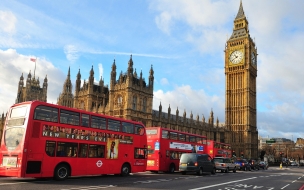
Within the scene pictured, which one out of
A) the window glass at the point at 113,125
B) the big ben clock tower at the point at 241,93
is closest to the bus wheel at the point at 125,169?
the window glass at the point at 113,125

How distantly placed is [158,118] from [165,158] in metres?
37.9

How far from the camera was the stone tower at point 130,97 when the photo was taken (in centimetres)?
5911

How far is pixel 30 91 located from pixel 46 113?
103m

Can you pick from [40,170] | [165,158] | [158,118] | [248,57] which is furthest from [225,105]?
[40,170]

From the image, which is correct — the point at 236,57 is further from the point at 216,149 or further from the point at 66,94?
the point at 216,149

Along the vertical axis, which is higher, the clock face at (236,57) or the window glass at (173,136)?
the clock face at (236,57)

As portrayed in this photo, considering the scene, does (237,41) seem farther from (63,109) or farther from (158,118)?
(63,109)

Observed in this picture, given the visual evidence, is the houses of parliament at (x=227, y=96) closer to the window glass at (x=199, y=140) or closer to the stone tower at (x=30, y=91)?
the stone tower at (x=30, y=91)

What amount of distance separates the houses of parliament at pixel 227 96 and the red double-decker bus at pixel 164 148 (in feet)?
105

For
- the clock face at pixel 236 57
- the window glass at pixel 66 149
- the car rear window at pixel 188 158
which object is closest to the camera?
the window glass at pixel 66 149

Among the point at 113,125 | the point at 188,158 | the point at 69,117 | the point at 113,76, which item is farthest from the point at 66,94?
the point at 69,117

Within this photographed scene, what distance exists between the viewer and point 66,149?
59.3ft

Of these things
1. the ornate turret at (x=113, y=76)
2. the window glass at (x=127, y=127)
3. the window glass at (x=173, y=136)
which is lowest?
the window glass at (x=173, y=136)

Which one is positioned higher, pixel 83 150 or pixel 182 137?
pixel 182 137
